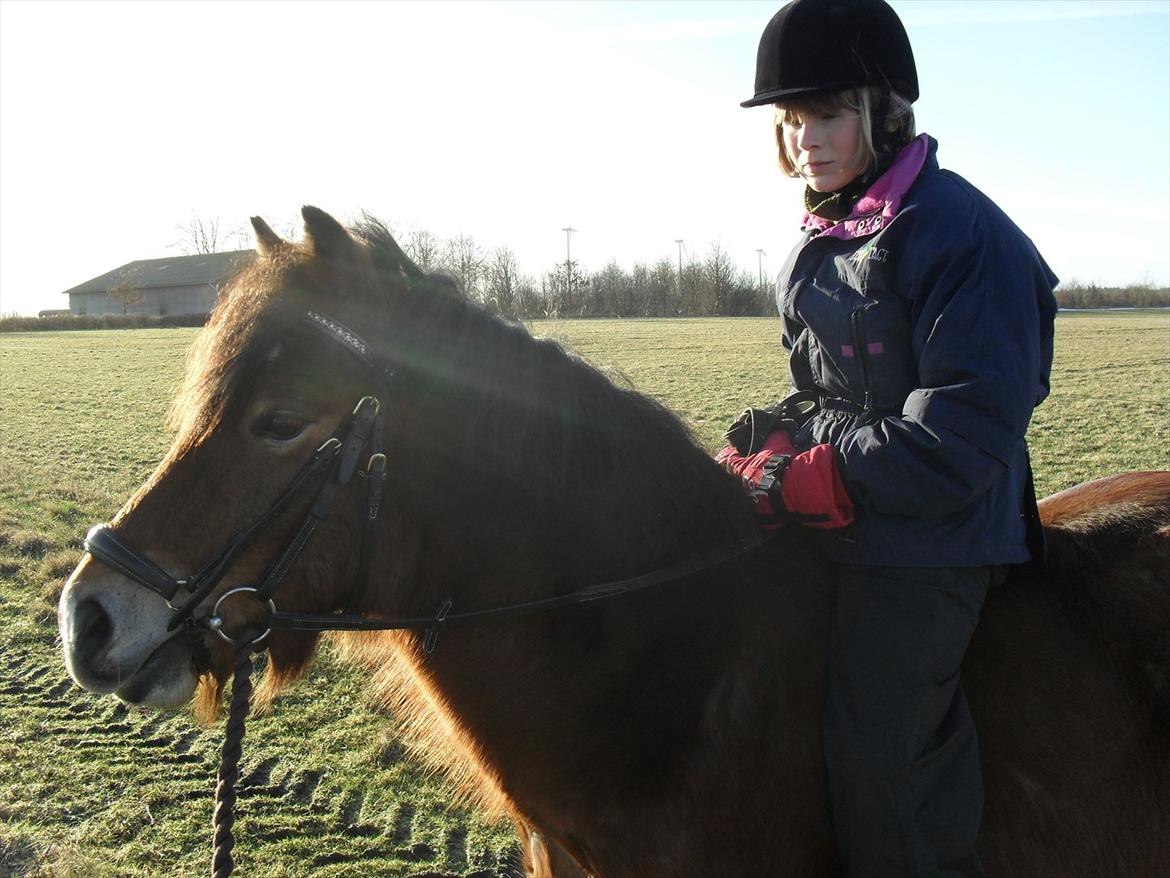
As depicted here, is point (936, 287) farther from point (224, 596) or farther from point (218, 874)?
point (218, 874)

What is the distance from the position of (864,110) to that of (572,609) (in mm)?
1634

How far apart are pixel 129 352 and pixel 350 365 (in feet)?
126

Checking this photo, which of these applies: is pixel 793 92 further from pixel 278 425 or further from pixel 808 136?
pixel 278 425

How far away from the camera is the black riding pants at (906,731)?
2.22m

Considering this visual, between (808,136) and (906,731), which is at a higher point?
(808,136)

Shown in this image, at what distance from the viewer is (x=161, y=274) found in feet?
278

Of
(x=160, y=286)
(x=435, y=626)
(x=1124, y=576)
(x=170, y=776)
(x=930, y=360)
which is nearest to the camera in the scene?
(x=930, y=360)

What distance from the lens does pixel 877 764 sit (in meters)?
2.23

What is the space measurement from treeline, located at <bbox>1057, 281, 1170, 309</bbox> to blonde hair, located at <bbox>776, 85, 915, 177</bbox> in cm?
9469

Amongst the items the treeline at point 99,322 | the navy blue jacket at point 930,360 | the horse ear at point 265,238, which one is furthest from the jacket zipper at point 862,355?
the treeline at point 99,322

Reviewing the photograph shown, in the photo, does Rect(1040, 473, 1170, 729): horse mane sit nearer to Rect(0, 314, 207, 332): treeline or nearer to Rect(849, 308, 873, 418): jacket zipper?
Rect(849, 308, 873, 418): jacket zipper

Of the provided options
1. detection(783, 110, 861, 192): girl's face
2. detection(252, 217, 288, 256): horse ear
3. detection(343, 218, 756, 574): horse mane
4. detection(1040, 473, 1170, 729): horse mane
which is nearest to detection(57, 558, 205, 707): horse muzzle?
detection(343, 218, 756, 574): horse mane

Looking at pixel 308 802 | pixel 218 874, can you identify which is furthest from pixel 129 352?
pixel 218 874

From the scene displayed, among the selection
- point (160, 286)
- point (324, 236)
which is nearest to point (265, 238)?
point (324, 236)
